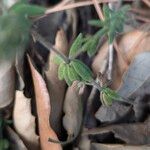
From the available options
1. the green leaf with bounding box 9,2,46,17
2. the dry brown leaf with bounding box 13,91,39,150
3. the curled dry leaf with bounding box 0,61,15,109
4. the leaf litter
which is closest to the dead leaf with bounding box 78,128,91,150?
the leaf litter

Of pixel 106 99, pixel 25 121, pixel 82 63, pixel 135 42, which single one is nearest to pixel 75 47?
pixel 82 63

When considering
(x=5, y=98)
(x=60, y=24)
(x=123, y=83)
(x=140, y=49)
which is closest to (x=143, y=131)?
(x=123, y=83)

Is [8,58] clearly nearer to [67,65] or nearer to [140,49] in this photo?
[67,65]

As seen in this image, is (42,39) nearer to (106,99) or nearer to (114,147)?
(106,99)

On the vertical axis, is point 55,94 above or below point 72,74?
below

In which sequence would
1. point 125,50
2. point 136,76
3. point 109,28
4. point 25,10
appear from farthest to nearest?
point 125,50
point 136,76
point 109,28
point 25,10

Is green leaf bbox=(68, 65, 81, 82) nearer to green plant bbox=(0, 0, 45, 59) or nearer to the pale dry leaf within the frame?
green plant bbox=(0, 0, 45, 59)
